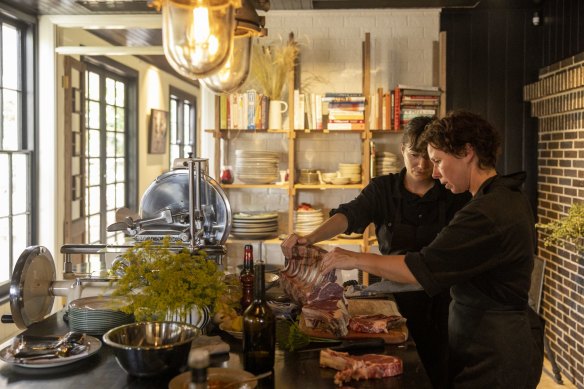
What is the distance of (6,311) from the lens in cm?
507

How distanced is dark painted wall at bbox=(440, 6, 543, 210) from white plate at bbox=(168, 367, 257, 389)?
435 centimetres

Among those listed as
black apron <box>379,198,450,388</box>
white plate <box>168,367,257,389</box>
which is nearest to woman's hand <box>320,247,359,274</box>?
white plate <box>168,367,257,389</box>

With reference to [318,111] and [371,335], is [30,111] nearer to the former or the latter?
[318,111]

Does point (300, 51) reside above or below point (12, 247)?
above

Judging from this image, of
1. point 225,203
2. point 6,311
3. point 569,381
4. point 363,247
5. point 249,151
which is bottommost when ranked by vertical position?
point 569,381

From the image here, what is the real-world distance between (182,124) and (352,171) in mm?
6057

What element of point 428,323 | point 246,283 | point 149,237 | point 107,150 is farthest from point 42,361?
point 107,150

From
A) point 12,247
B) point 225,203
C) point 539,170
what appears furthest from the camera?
point 539,170

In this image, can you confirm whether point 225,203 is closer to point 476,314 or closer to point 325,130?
point 476,314

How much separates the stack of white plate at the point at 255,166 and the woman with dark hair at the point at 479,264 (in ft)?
9.55

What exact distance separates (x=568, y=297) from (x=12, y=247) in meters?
4.33

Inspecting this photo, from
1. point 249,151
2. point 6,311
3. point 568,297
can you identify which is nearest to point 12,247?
point 6,311

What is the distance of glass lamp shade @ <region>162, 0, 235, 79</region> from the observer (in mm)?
2160

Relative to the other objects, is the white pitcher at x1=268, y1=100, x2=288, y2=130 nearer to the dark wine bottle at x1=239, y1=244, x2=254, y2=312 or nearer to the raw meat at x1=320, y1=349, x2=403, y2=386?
the dark wine bottle at x1=239, y1=244, x2=254, y2=312
